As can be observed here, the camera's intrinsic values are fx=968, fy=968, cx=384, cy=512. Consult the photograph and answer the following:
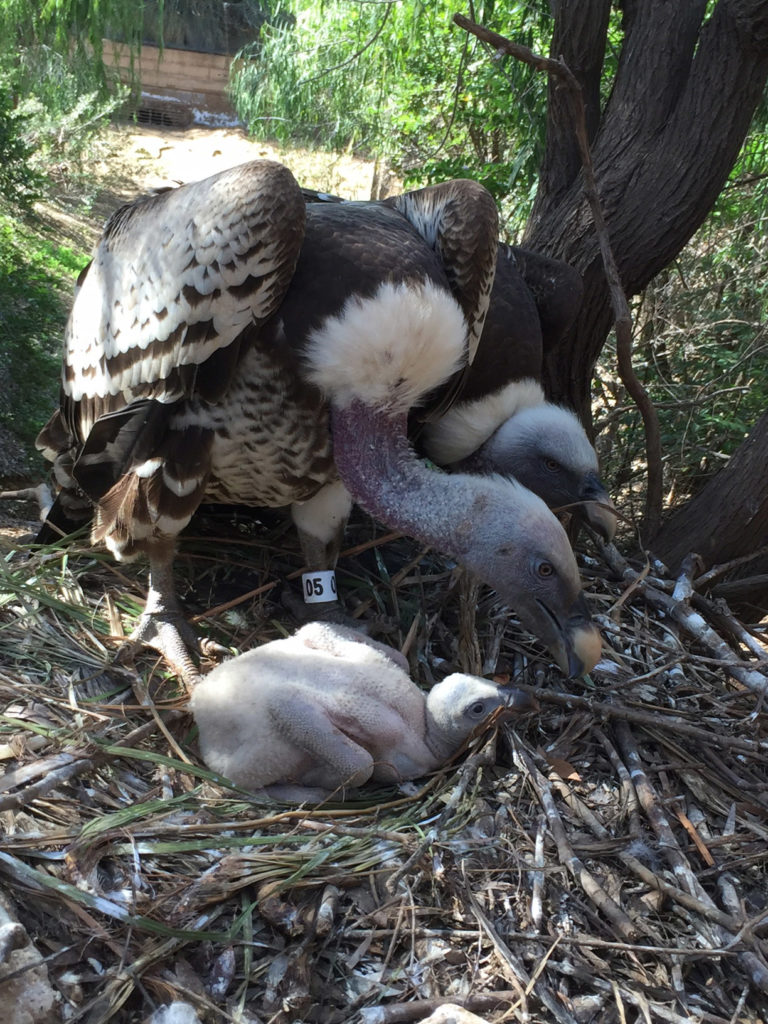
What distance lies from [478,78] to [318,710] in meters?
6.00

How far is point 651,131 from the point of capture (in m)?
3.90

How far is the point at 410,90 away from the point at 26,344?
4.43 meters

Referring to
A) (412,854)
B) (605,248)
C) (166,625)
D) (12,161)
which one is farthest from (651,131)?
(12,161)

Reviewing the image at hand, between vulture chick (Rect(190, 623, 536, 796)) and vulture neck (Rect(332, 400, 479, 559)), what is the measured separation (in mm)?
440

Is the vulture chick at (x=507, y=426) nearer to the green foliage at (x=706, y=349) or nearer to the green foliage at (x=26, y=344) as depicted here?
the green foliage at (x=706, y=349)

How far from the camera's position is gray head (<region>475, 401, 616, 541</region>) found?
11.3 ft

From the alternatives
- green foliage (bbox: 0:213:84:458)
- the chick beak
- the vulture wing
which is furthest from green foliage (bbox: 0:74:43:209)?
the chick beak

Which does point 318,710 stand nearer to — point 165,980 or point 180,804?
point 180,804

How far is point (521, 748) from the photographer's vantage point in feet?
8.87

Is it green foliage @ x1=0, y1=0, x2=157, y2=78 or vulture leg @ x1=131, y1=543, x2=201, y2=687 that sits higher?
green foliage @ x1=0, y1=0, x2=157, y2=78

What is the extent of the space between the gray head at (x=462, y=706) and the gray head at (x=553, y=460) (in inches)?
36.8

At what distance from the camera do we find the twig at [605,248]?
9.20 ft

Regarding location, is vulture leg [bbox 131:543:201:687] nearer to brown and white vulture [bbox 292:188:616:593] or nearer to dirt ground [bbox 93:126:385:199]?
brown and white vulture [bbox 292:188:616:593]

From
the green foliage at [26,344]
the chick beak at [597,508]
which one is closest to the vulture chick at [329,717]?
the chick beak at [597,508]
